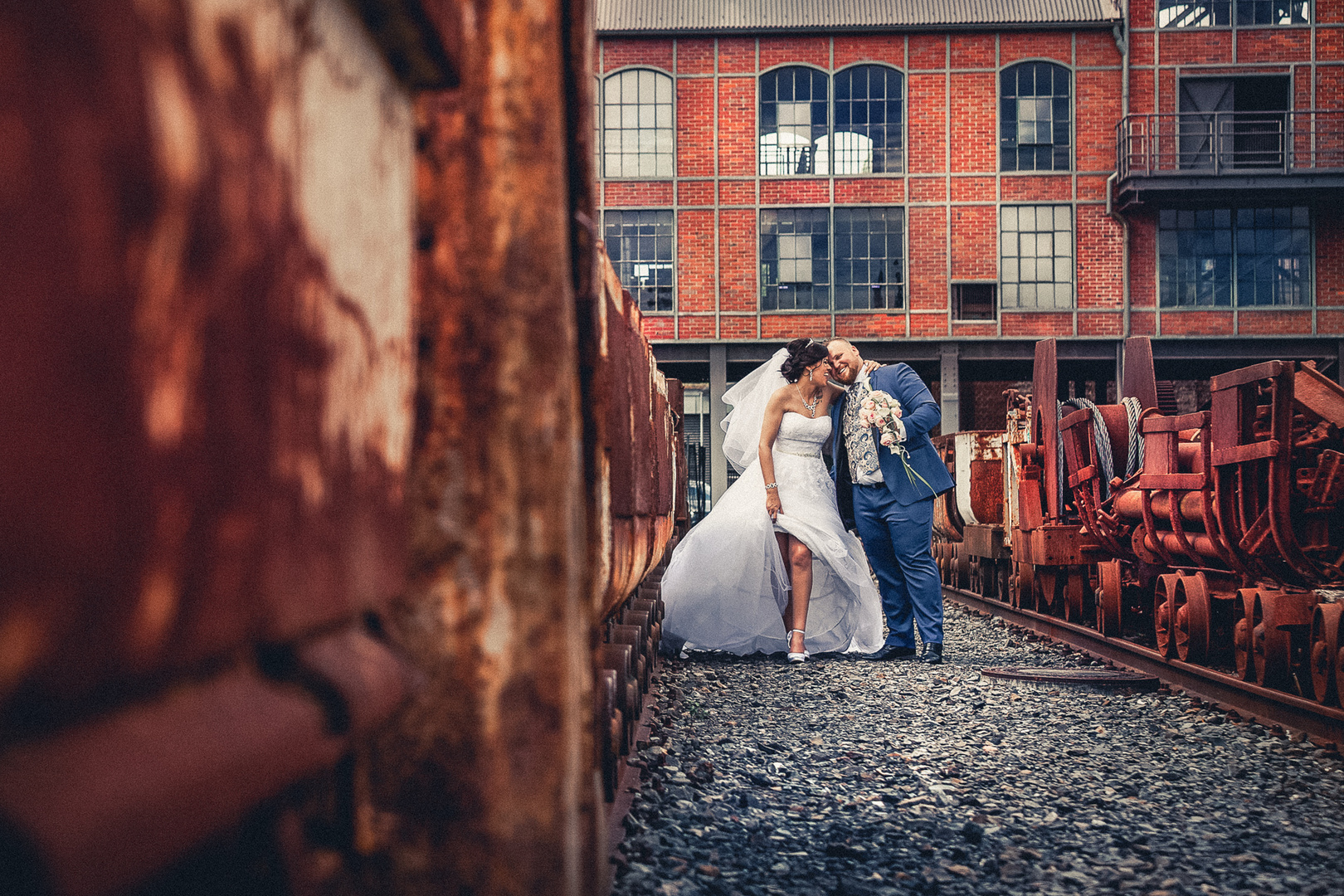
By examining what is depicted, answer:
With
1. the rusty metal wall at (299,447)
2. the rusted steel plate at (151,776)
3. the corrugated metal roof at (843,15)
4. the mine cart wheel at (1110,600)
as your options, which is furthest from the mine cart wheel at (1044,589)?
the corrugated metal roof at (843,15)

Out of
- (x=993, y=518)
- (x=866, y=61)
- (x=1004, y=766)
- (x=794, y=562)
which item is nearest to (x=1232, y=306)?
(x=866, y=61)

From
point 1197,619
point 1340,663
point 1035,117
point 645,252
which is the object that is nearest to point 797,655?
point 1197,619

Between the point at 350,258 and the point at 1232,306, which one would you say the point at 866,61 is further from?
the point at 350,258

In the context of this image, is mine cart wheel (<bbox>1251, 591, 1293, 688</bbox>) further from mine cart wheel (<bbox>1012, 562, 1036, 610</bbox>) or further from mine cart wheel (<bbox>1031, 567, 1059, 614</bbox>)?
Answer: mine cart wheel (<bbox>1012, 562, 1036, 610</bbox>)

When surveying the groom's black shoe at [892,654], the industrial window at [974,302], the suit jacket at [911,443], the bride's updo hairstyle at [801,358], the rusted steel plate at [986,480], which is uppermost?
the industrial window at [974,302]

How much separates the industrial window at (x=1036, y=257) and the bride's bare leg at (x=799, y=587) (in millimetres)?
14999

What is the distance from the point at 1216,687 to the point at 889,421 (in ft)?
7.91

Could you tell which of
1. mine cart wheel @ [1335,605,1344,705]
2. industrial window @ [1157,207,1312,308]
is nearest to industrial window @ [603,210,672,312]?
industrial window @ [1157,207,1312,308]

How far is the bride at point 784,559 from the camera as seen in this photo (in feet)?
19.7

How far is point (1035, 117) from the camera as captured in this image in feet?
63.6

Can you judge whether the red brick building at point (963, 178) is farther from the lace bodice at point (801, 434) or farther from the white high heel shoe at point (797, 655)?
the white high heel shoe at point (797, 655)

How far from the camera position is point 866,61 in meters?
19.5

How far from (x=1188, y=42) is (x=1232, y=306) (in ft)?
19.9

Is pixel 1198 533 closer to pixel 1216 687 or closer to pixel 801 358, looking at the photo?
pixel 1216 687
